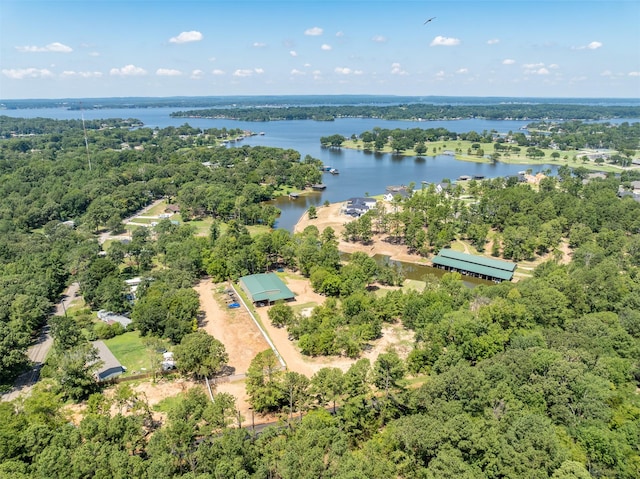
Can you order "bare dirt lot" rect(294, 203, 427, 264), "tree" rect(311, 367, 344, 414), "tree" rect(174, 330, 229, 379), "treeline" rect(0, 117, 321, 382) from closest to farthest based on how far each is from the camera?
1. "tree" rect(311, 367, 344, 414)
2. "tree" rect(174, 330, 229, 379)
3. "treeline" rect(0, 117, 321, 382)
4. "bare dirt lot" rect(294, 203, 427, 264)

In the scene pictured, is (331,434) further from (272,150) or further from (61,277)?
(272,150)

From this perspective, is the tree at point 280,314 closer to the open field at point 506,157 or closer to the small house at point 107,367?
the small house at point 107,367

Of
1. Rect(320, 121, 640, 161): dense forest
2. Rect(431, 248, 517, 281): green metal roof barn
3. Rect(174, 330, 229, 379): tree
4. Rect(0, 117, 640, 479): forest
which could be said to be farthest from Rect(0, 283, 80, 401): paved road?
Rect(320, 121, 640, 161): dense forest

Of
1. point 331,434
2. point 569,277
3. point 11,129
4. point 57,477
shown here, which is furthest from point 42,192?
point 11,129

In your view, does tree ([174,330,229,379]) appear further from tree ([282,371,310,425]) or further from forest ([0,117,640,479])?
tree ([282,371,310,425])

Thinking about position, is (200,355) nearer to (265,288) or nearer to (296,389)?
(296,389)

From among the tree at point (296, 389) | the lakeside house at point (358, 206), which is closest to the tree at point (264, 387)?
the tree at point (296, 389)
